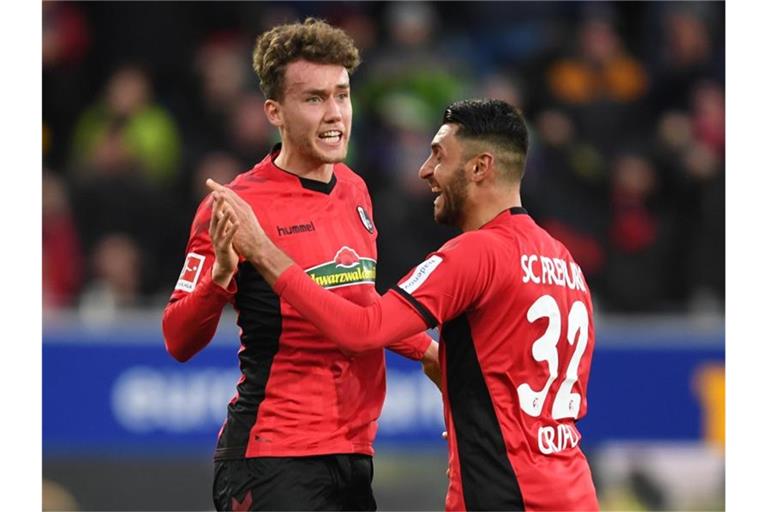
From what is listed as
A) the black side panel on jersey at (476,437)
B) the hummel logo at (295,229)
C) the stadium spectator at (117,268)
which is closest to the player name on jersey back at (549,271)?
the black side panel on jersey at (476,437)

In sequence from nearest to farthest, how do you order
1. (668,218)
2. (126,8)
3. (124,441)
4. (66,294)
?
1. (124,441)
2. (66,294)
3. (668,218)
4. (126,8)

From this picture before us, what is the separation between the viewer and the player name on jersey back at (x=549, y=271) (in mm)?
4230

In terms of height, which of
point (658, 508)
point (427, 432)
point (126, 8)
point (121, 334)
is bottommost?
point (658, 508)

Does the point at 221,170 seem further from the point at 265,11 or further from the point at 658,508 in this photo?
the point at 658,508

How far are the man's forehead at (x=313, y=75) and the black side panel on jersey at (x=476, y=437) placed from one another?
0.92m

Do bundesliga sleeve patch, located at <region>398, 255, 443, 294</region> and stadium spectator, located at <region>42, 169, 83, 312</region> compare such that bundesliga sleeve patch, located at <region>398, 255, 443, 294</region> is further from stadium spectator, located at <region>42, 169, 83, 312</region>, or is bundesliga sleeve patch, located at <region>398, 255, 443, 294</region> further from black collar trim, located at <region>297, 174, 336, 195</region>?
stadium spectator, located at <region>42, 169, 83, 312</region>

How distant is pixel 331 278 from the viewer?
172 inches

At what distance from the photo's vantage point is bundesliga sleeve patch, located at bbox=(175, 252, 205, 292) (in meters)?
4.36

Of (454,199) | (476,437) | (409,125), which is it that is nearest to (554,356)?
(476,437)

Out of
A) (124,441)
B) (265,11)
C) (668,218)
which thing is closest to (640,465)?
(668,218)

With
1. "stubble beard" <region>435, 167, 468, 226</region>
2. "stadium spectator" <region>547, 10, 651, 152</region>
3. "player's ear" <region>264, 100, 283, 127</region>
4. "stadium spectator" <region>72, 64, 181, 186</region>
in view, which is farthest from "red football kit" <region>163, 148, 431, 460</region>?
"stadium spectator" <region>547, 10, 651, 152</region>

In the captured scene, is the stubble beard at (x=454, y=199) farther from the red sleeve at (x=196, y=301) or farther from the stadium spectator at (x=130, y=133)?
the stadium spectator at (x=130, y=133)

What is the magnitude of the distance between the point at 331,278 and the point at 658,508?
4.46 m

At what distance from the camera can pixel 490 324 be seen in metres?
4.21
